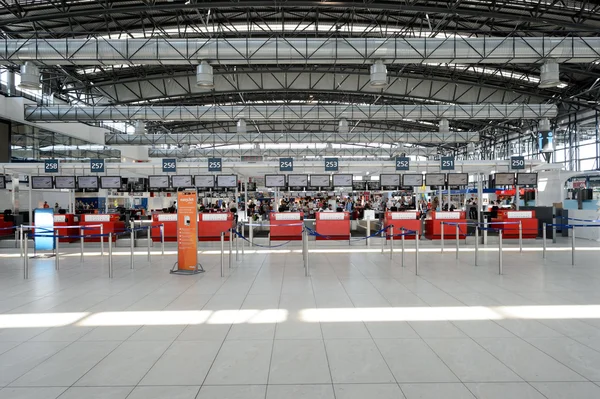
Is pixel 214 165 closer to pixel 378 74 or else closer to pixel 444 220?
pixel 378 74

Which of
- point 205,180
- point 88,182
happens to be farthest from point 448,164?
point 88,182

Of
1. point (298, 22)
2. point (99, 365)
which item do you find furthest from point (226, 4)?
point (99, 365)

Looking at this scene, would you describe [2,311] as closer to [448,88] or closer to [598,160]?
[448,88]

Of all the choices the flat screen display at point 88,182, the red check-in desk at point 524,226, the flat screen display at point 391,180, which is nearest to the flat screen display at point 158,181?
the flat screen display at point 88,182

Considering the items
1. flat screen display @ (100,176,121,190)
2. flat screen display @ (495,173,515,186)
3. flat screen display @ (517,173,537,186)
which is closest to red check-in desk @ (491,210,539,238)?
flat screen display @ (495,173,515,186)

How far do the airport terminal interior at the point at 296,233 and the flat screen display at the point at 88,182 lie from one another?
2.6 inches

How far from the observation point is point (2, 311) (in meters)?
A: 6.13

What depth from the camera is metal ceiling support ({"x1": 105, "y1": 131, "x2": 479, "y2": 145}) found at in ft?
95.0

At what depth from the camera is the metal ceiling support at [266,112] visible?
22078 millimetres

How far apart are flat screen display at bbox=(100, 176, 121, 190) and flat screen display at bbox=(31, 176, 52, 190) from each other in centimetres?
232

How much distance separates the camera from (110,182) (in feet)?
64.5

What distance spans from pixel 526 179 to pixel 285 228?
11.6m

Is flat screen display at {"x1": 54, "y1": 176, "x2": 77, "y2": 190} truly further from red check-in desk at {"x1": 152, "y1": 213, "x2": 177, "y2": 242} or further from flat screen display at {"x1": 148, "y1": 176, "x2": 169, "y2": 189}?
red check-in desk at {"x1": 152, "y1": 213, "x2": 177, "y2": 242}

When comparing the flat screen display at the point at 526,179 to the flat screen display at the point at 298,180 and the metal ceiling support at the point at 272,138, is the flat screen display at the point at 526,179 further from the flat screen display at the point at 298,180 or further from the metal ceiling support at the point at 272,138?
the metal ceiling support at the point at 272,138
